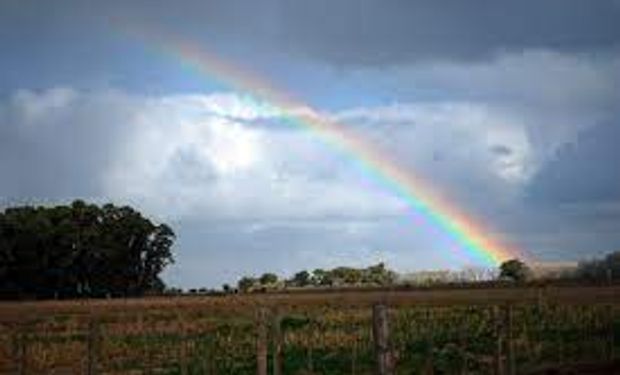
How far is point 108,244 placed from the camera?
106m

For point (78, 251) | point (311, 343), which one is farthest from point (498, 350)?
point (78, 251)

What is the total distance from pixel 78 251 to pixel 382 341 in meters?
87.8

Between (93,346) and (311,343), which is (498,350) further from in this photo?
(93,346)

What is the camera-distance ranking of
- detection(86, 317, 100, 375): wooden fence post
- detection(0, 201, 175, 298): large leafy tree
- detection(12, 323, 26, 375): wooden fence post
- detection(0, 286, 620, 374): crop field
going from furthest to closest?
1. detection(0, 201, 175, 298): large leafy tree
2. detection(0, 286, 620, 374): crop field
3. detection(12, 323, 26, 375): wooden fence post
4. detection(86, 317, 100, 375): wooden fence post

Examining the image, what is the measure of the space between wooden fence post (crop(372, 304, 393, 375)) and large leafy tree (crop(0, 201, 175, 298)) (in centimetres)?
8651

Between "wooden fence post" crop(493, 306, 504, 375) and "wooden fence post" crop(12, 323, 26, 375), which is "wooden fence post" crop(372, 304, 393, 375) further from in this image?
"wooden fence post" crop(12, 323, 26, 375)

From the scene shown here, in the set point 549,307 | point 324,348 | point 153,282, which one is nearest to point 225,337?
point 324,348

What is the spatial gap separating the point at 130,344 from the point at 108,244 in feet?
252

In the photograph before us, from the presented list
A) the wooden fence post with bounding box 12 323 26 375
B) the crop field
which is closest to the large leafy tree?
the crop field

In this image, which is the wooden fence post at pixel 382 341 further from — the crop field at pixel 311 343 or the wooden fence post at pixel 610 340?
the wooden fence post at pixel 610 340

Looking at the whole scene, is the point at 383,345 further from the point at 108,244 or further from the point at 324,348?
the point at 108,244

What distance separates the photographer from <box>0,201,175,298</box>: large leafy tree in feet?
340

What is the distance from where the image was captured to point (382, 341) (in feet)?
64.2

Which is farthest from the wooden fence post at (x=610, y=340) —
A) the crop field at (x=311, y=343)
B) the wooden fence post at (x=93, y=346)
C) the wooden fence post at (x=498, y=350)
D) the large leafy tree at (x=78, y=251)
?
the large leafy tree at (x=78, y=251)
